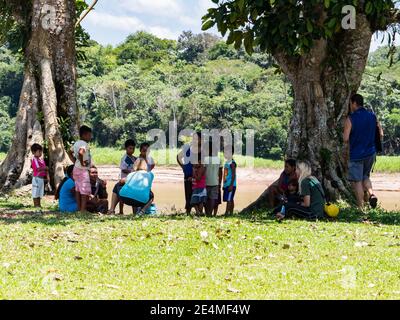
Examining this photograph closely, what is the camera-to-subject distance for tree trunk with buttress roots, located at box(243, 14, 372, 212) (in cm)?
1305

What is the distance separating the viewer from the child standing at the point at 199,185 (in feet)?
39.5

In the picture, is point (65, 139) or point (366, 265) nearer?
point (366, 265)

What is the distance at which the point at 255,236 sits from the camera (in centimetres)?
885

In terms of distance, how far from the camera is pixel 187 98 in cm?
4950

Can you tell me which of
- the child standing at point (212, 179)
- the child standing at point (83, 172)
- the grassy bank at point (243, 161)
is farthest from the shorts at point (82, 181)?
the grassy bank at point (243, 161)

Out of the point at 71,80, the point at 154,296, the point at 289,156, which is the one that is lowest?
the point at 154,296

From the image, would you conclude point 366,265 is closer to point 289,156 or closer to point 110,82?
point 289,156

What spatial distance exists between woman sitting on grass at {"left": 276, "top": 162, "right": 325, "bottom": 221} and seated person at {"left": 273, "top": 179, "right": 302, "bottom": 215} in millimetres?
80

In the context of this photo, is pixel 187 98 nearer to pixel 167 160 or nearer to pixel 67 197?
pixel 167 160

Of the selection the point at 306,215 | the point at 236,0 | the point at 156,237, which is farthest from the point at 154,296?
the point at 236,0

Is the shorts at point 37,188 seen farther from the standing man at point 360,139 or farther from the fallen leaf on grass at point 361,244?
the fallen leaf on grass at point 361,244

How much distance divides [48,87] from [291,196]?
6.46 metres

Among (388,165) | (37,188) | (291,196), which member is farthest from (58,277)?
(388,165)

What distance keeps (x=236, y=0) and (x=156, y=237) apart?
484 cm
